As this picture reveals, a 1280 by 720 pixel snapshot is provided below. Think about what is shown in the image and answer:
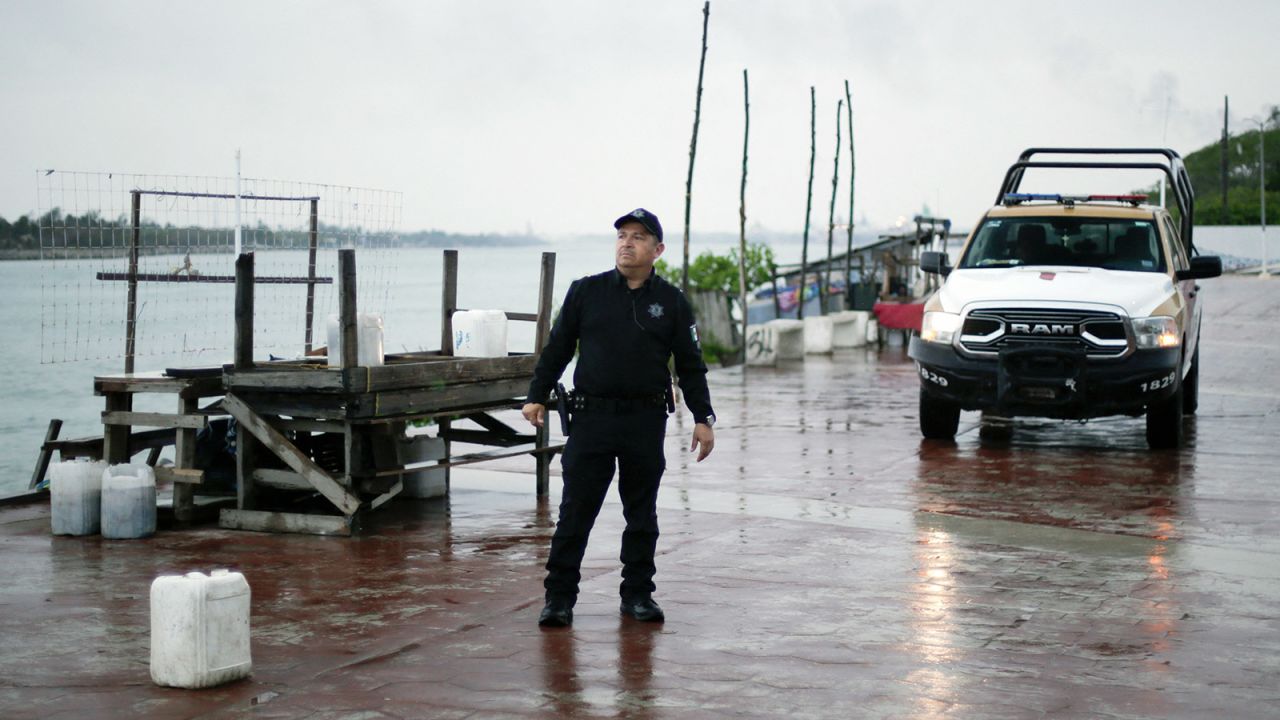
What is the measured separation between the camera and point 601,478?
699cm

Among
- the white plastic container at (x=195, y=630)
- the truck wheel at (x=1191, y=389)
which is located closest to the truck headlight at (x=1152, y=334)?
the truck wheel at (x=1191, y=389)

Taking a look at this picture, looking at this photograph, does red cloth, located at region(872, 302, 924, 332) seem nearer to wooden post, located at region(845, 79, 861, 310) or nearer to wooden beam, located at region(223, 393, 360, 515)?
wooden post, located at region(845, 79, 861, 310)

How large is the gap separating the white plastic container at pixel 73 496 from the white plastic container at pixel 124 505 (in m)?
0.14

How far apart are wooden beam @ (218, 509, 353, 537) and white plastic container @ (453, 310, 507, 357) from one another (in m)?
1.78

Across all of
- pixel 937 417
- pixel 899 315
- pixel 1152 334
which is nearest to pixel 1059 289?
pixel 1152 334

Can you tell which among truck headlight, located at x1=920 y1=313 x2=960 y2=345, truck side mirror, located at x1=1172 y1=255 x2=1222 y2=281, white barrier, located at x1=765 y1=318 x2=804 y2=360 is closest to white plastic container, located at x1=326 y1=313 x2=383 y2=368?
truck headlight, located at x1=920 y1=313 x2=960 y2=345

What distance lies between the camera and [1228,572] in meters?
8.23

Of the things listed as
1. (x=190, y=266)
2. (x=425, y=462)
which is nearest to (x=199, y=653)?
(x=425, y=462)

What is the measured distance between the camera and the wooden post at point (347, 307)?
9.19 metres

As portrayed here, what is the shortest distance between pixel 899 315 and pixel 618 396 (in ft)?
68.3

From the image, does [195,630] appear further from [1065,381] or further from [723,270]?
[723,270]

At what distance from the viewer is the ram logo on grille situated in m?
12.7

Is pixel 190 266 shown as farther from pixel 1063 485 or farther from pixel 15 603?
pixel 1063 485

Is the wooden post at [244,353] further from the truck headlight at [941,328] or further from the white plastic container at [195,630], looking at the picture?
the truck headlight at [941,328]
